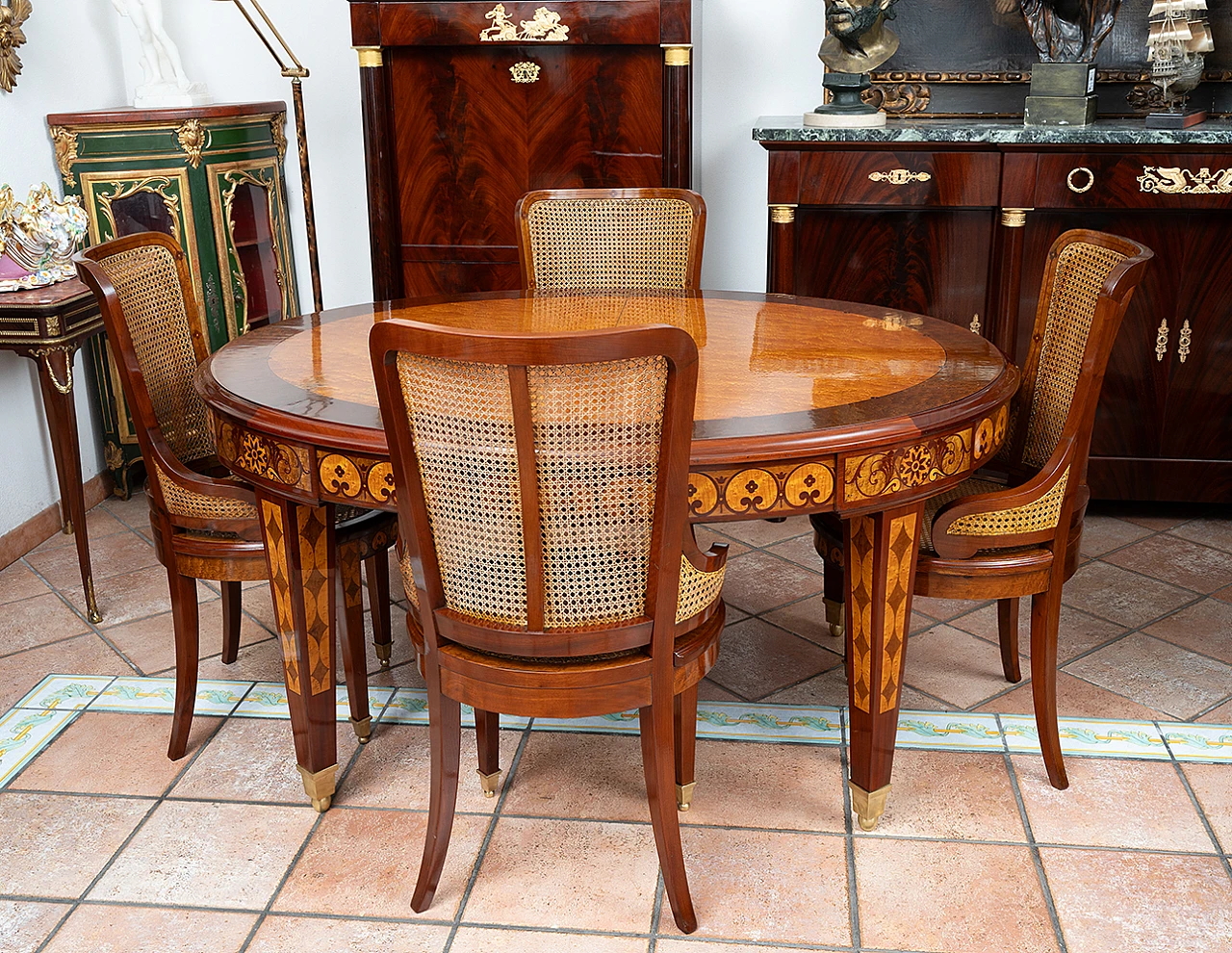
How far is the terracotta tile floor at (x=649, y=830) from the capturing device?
1.99 meters

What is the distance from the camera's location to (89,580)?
3135 millimetres

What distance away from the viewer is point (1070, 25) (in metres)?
3.59

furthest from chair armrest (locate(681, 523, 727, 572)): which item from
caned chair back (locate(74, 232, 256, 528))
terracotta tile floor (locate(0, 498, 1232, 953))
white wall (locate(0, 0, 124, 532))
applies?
white wall (locate(0, 0, 124, 532))

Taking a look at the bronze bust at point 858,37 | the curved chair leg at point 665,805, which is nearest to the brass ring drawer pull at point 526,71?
the bronze bust at point 858,37

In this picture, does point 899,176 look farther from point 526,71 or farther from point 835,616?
point 835,616

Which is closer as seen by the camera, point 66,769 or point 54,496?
point 66,769

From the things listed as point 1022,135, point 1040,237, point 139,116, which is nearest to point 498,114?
→ point 139,116

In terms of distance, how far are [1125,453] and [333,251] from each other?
2.84 meters

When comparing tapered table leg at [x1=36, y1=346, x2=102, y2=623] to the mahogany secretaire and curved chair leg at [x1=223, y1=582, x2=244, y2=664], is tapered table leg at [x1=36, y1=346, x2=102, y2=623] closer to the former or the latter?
curved chair leg at [x1=223, y1=582, x2=244, y2=664]

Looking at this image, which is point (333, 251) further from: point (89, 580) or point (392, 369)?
point (392, 369)

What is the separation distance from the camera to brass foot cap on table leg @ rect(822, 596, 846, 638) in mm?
2957

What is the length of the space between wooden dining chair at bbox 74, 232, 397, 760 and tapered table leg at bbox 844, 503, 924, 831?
36.9 inches

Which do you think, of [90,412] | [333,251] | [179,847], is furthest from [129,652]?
[333,251]

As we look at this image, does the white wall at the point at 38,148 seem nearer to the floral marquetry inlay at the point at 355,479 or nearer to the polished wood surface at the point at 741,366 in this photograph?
the polished wood surface at the point at 741,366
